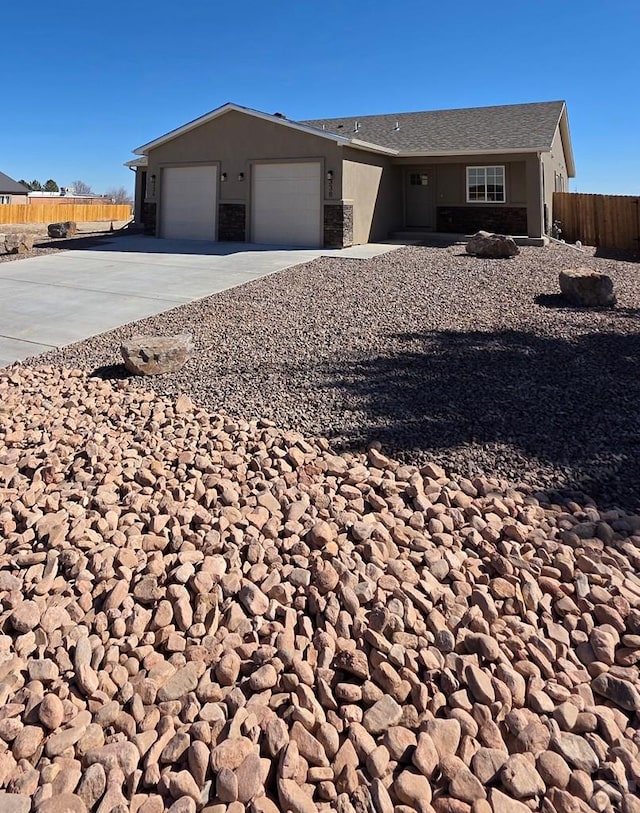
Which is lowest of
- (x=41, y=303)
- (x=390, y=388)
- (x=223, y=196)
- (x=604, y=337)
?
(x=390, y=388)

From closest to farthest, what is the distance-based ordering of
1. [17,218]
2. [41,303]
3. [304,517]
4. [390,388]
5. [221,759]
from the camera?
[221,759] → [304,517] → [390,388] → [41,303] → [17,218]

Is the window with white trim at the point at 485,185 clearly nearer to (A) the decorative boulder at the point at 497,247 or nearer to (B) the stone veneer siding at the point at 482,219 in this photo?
(B) the stone veneer siding at the point at 482,219

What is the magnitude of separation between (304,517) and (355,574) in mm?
616

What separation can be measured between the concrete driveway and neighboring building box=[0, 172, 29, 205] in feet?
113

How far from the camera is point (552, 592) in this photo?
2.82 meters

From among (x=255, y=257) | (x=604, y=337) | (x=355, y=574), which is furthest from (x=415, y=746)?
(x=255, y=257)

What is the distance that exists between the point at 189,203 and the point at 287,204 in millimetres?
3520

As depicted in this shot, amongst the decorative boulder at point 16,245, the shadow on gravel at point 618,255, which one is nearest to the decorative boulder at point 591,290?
the shadow on gravel at point 618,255

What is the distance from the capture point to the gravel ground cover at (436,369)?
4.21 meters

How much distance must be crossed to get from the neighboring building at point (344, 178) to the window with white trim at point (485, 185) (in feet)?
0.10

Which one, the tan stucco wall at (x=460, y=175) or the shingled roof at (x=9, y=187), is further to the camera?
the shingled roof at (x=9, y=187)

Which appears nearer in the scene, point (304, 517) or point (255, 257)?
point (304, 517)

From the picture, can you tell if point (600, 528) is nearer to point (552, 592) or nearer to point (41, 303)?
point (552, 592)

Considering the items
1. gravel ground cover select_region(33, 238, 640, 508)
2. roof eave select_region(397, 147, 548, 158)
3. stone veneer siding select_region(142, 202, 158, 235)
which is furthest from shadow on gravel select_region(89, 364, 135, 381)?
roof eave select_region(397, 147, 548, 158)
